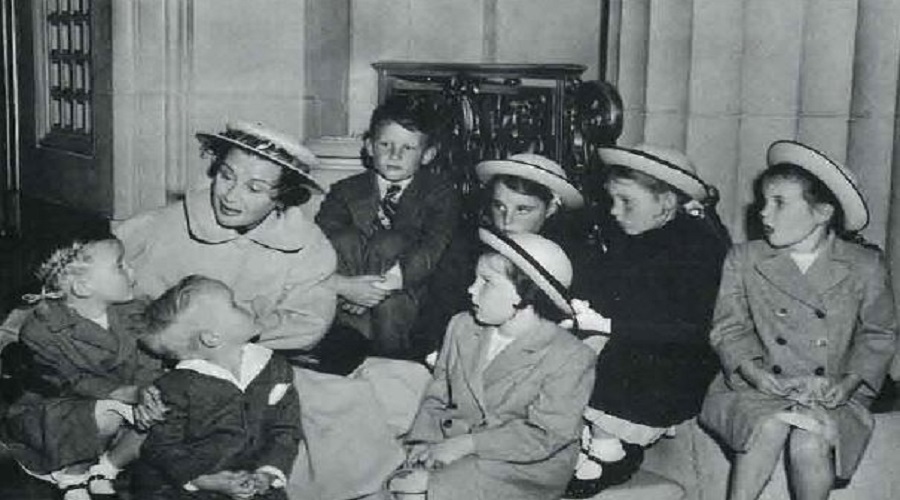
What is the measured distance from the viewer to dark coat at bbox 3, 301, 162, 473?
349 centimetres

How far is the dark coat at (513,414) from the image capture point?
11.3ft

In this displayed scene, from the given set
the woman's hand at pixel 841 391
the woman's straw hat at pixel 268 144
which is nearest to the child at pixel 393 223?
the woman's straw hat at pixel 268 144

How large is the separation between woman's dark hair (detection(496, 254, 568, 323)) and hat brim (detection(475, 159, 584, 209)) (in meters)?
0.81

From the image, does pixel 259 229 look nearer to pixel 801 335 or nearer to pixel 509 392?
pixel 509 392

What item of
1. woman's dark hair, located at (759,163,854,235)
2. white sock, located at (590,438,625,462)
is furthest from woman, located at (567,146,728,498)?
woman's dark hair, located at (759,163,854,235)

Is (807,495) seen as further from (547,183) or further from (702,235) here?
(547,183)

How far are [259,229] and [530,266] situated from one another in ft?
3.24

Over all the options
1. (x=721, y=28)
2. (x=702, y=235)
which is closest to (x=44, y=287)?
(x=702, y=235)

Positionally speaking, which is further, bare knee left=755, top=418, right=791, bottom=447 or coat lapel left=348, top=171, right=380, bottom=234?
coat lapel left=348, top=171, right=380, bottom=234

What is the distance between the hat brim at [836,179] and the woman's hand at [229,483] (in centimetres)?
198

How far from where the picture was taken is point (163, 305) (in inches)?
133

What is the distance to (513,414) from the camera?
3.53 m

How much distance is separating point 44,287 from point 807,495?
240cm

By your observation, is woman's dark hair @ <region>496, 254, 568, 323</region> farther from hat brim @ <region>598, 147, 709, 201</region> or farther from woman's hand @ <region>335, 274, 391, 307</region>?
woman's hand @ <region>335, 274, 391, 307</region>
